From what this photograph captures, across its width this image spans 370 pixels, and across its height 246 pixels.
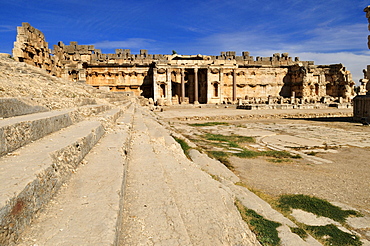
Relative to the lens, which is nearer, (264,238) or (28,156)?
(28,156)

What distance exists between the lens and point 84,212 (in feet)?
5.07

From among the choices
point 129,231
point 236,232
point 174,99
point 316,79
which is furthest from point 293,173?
point 316,79

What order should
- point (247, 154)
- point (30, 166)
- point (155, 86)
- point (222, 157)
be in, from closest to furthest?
1. point (30, 166)
2. point (222, 157)
3. point (247, 154)
4. point (155, 86)

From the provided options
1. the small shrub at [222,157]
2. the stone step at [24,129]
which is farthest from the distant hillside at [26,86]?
the small shrub at [222,157]

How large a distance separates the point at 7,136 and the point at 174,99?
3227cm

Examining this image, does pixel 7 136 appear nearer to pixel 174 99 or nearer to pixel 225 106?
pixel 225 106

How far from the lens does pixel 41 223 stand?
1.39 meters

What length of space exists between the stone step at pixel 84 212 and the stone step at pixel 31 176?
0.22 ft

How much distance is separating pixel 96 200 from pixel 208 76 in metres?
32.7

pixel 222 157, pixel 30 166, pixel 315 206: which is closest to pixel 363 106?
pixel 222 157

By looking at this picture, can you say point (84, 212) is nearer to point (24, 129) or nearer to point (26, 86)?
point (24, 129)

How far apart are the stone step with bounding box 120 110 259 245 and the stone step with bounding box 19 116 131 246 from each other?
0.17m

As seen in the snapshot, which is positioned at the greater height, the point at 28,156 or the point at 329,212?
the point at 28,156

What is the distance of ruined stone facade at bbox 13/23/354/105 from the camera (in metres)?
32.5
